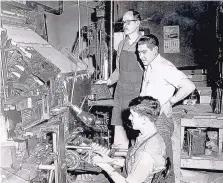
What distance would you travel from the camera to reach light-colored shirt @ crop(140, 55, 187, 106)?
12.0 ft

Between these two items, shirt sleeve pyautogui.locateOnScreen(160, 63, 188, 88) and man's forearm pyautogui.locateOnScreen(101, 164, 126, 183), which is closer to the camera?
man's forearm pyautogui.locateOnScreen(101, 164, 126, 183)

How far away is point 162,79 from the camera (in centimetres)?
370

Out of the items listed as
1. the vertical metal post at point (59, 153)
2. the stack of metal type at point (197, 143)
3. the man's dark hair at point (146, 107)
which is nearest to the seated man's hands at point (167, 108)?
the man's dark hair at point (146, 107)

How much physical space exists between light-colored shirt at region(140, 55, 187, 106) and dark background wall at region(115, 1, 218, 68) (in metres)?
3.22

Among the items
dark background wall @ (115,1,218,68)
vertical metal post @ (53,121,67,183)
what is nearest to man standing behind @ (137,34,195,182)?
vertical metal post @ (53,121,67,183)

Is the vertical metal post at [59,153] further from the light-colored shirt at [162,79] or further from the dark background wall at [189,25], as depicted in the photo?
the dark background wall at [189,25]

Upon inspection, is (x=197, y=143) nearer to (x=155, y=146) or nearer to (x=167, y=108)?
(x=167, y=108)

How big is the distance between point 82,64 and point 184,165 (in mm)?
2476

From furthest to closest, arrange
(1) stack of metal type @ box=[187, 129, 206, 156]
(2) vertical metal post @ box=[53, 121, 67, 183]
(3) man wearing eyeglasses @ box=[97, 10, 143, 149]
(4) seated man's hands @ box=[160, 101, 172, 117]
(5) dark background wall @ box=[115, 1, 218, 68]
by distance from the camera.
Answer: (5) dark background wall @ box=[115, 1, 218, 68], (1) stack of metal type @ box=[187, 129, 206, 156], (3) man wearing eyeglasses @ box=[97, 10, 143, 149], (4) seated man's hands @ box=[160, 101, 172, 117], (2) vertical metal post @ box=[53, 121, 67, 183]

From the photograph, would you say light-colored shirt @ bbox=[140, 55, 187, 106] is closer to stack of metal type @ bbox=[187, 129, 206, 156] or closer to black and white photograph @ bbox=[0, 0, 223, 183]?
black and white photograph @ bbox=[0, 0, 223, 183]

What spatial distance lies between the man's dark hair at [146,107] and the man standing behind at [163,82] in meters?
0.84

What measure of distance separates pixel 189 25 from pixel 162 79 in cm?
348

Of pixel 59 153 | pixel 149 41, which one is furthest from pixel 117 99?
pixel 59 153

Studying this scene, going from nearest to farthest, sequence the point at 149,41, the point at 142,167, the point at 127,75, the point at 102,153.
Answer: the point at 142,167, the point at 102,153, the point at 149,41, the point at 127,75
